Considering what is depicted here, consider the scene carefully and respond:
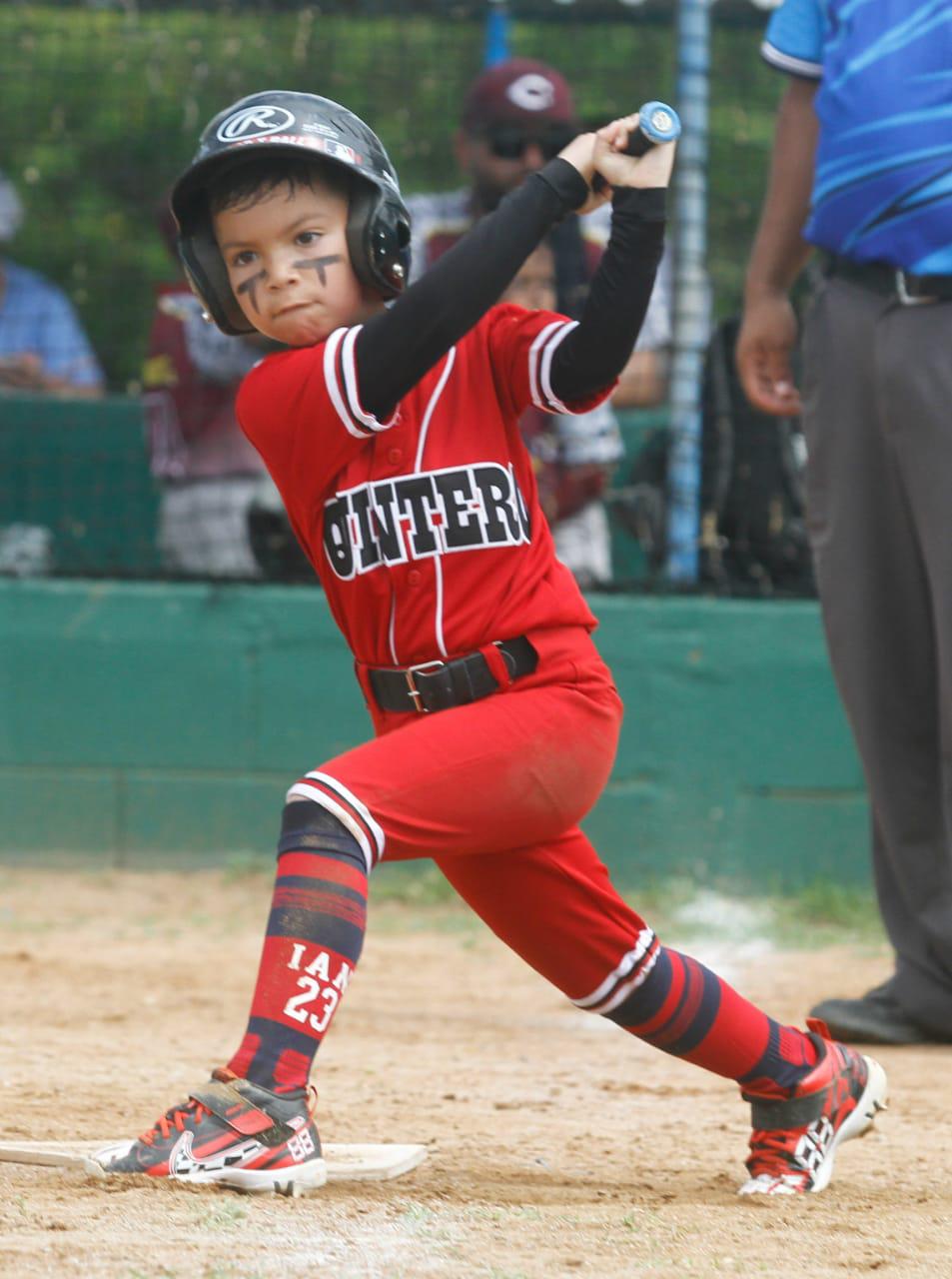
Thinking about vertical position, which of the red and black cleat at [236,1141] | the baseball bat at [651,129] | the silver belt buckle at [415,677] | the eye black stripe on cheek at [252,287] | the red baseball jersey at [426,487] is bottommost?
the red and black cleat at [236,1141]

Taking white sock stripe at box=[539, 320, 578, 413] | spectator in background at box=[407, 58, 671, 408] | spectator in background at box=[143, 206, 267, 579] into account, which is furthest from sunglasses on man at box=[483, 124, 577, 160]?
white sock stripe at box=[539, 320, 578, 413]

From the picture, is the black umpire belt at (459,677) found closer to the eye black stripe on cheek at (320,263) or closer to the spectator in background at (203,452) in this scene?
the eye black stripe on cheek at (320,263)

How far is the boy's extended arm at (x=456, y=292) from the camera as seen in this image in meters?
2.45

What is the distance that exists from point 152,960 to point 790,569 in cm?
228

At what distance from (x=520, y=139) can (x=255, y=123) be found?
3226 millimetres

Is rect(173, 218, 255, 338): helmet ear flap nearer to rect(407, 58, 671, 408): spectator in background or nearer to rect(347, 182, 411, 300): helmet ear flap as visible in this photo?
rect(347, 182, 411, 300): helmet ear flap

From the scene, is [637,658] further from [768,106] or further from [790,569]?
[768,106]

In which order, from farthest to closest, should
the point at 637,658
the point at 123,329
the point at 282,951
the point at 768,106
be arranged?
the point at 123,329 < the point at 768,106 < the point at 637,658 < the point at 282,951

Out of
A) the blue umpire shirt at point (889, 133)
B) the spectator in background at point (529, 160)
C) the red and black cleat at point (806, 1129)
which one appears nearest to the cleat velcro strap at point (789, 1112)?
the red and black cleat at point (806, 1129)

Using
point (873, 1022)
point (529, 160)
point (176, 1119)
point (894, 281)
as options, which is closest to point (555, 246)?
point (529, 160)

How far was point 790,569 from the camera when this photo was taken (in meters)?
5.71

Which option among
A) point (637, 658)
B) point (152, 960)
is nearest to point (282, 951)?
point (152, 960)

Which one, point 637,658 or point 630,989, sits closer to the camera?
point 630,989

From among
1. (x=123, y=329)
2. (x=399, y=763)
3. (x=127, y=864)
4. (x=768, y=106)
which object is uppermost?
(x=768, y=106)
